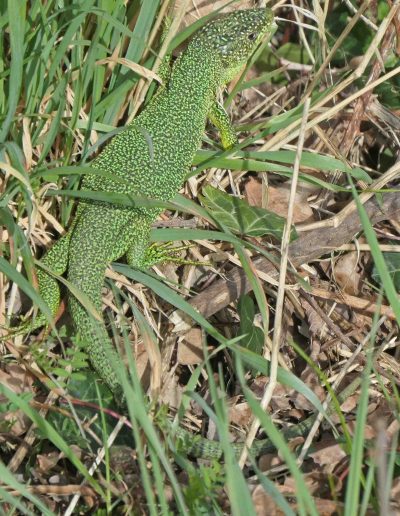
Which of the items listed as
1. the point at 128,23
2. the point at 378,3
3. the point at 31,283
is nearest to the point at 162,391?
the point at 31,283

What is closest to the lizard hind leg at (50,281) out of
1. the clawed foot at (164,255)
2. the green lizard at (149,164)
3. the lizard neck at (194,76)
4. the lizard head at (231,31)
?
the green lizard at (149,164)

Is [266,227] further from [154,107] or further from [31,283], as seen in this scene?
[31,283]

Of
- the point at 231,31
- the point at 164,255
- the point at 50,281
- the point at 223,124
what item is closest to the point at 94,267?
the point at 50,281

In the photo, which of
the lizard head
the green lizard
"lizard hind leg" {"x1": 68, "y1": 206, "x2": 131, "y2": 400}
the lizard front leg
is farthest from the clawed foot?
the lizard head

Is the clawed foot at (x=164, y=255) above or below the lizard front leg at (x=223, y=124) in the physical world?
below

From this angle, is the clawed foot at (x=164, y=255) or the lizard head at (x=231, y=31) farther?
the lizard head at (x=231, y=31)

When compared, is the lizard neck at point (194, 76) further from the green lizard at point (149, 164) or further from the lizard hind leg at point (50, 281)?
the lizard hind leg at point (50, 281)

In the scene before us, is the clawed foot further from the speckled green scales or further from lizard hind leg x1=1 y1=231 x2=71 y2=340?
lizard hind leg x1=1 y1=231 x2=71 y2=340

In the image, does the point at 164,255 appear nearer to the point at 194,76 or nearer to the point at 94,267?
the point at 94,267
